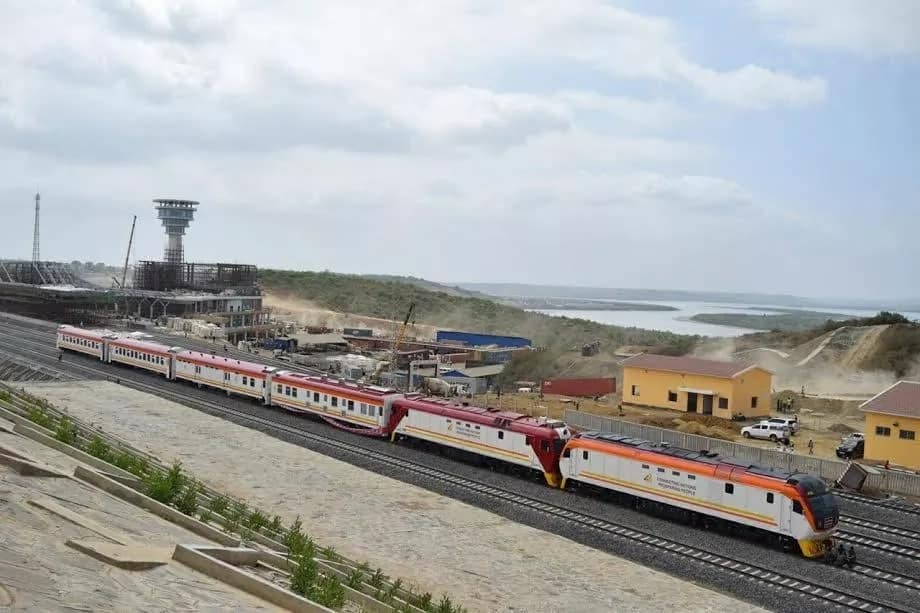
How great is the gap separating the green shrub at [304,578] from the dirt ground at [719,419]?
30.3 metres

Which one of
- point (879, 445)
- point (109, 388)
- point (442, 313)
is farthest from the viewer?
point (442, 313)

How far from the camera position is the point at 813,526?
24203 millimetres

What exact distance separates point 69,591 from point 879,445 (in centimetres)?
3521

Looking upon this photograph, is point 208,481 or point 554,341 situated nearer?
point 208,481

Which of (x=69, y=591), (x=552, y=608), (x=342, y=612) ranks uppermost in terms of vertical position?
(x=69, y=591)

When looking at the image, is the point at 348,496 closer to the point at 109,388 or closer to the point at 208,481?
the point at 208,481

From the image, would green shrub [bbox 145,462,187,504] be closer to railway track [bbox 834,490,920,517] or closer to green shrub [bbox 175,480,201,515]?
green shrub [bbox 175,480,201,515]

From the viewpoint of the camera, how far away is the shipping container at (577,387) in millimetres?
56938

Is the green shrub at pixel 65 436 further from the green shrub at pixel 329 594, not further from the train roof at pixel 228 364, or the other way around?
the train roof at pixel 228 364

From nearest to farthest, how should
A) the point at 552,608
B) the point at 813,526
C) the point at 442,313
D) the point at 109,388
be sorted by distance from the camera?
1. the point at 552,608
2. the point at 813,526
3. the point at 109,388
4. the point at 442,313

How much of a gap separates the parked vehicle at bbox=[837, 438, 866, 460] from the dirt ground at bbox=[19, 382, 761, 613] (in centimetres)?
1953

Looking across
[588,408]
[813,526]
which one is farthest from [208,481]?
[588,408]

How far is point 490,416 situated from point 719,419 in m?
18.1

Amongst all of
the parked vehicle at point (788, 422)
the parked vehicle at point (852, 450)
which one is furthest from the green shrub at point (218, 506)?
the parked vehicle at point (788, 422)
